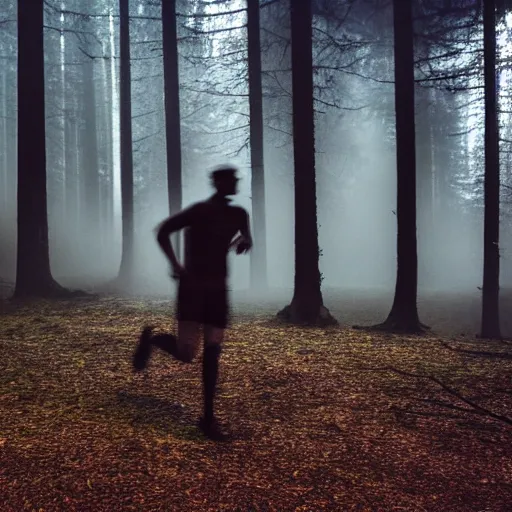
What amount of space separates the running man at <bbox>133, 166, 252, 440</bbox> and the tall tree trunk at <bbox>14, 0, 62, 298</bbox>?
27.3ft

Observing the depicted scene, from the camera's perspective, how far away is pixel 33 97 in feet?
37.4

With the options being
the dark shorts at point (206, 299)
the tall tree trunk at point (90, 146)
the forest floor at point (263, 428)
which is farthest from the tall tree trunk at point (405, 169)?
the tall tree trunk at point (90, 146)

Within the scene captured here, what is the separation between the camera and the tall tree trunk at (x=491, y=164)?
11.1 meters

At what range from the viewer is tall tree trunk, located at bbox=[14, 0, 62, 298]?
444 inches

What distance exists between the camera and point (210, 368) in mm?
4199

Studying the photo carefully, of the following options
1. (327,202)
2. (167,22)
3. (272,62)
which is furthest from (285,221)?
(167,22)

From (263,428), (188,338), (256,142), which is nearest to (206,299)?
(188,338)

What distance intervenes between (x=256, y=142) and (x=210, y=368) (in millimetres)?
13629

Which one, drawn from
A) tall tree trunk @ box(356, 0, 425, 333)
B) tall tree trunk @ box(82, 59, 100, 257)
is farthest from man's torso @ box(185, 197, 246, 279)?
tall tree trunk @ box(82, 59, 100, 257)

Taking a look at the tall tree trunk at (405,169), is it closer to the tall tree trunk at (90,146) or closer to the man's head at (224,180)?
the man's head at (224,180)

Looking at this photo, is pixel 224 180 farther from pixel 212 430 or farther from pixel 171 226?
pixel 212 430

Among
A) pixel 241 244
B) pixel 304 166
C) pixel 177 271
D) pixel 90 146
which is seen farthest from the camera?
pixel 90 146

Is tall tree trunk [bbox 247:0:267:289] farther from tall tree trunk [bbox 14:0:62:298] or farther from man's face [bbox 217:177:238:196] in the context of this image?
man's face [bbox 217:177:238:196]

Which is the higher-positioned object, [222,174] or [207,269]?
[222,174]
